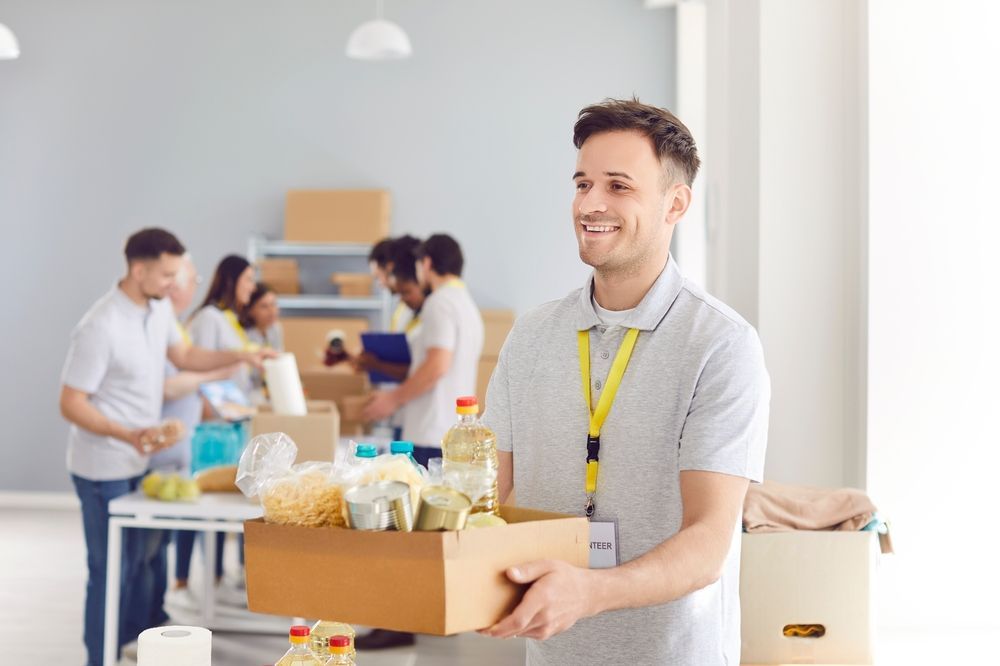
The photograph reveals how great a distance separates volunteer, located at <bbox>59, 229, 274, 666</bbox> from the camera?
4.04 meters

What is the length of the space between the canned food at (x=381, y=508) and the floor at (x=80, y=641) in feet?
7.40

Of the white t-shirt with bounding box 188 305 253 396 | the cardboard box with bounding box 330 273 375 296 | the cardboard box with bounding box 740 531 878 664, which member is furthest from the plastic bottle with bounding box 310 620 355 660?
the cardboard box with bounding box 330 273 375 296

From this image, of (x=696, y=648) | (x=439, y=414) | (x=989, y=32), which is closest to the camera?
(x=696, y=648)

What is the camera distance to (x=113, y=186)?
8.12 metres

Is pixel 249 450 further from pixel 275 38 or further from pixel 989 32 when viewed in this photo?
pixel 275 38

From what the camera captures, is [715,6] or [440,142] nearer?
[715,6]

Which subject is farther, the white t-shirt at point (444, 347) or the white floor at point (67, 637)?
the white t-shirt at point (444, 347)

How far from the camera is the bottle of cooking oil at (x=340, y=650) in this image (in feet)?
5.27

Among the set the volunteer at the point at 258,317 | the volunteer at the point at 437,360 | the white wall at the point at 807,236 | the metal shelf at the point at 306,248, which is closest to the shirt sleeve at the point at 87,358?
the volunteer at the point at 437,360

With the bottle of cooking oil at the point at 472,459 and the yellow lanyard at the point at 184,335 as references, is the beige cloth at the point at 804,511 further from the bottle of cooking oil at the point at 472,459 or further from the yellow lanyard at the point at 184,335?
the yellow lanyard at the point at 184,335

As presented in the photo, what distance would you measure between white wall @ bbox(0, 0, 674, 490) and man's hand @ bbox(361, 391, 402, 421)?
275cm

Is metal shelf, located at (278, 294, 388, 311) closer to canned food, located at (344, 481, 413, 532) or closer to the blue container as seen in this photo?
the blue container

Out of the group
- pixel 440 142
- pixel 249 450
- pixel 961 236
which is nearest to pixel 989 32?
pixel 961 236

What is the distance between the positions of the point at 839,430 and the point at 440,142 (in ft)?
15.9
